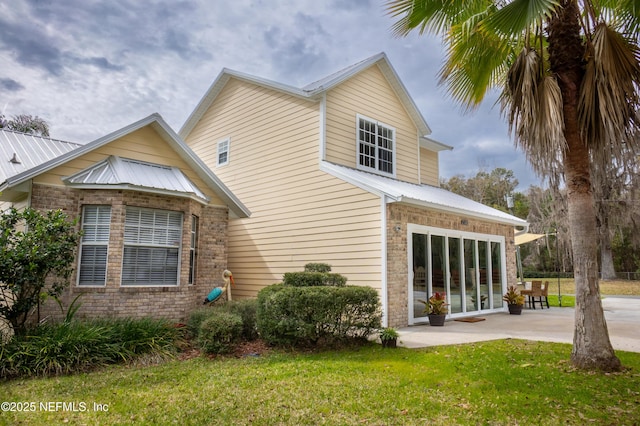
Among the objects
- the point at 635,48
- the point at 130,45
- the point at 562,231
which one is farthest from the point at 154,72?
the point at 562,231

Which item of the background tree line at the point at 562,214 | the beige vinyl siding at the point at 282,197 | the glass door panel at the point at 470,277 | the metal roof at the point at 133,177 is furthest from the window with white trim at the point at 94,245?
the background tree line at the point at 562,214

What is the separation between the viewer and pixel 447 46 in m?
7.59

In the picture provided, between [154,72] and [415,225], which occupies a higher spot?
[154,72]

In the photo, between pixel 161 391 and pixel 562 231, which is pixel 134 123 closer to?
pixel 161 391

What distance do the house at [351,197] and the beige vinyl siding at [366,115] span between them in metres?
0.04

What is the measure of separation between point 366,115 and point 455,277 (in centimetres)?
598

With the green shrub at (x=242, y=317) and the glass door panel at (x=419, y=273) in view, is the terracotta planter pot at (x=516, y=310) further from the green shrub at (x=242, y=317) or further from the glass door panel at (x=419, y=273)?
the green shrub at (x=242, y=317)

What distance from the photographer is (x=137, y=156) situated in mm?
10203

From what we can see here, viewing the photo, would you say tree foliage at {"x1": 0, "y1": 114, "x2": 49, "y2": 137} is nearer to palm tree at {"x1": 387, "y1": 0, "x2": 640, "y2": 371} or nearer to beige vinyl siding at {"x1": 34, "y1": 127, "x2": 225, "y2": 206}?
beige vinyl siding at {"x1": 34, "y1": 127, "x2": 225, "y2": 206}

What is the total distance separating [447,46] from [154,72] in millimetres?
9346

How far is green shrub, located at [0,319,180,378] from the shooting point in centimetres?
618

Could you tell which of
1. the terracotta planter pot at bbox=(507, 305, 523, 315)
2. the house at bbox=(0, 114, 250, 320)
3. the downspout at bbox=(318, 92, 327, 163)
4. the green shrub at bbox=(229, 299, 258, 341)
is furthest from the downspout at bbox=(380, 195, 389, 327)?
the terracotta planter pot at bbox=(507, 305, 523, 315)

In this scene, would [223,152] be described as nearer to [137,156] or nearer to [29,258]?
[137,156]

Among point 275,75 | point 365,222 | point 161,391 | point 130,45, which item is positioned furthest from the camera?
point 275,75
